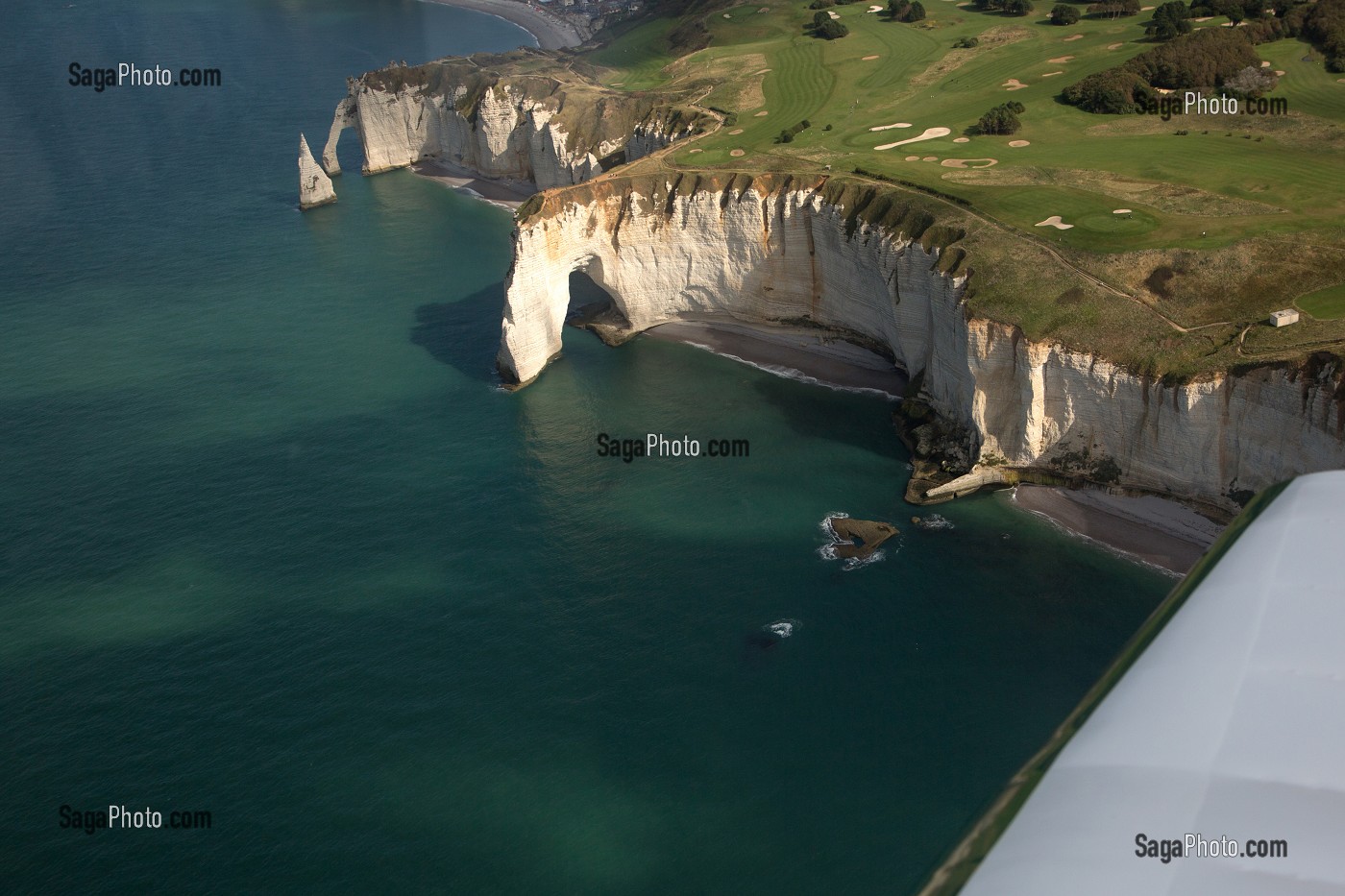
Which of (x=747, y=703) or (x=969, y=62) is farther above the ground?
(x=969, y=62)

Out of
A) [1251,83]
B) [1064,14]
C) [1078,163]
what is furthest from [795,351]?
[1064,14]

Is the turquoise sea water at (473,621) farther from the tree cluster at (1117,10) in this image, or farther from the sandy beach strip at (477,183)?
the tree cluster at (1117,10)

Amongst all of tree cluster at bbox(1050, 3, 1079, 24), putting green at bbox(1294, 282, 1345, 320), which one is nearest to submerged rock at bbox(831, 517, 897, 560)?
putting green at bbox(1294, 282, 1345, 320)

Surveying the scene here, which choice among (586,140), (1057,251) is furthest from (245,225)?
(1057,251)

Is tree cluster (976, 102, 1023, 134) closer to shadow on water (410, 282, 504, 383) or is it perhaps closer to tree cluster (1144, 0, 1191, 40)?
tree cluster (1144, 0, 1191, 40)

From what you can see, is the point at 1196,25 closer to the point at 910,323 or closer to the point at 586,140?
the point at 910,323

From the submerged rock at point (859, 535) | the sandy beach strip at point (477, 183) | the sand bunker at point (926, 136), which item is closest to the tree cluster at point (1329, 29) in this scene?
the sand bunker at point (926, 136)

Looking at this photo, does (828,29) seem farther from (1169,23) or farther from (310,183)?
(310,183)
